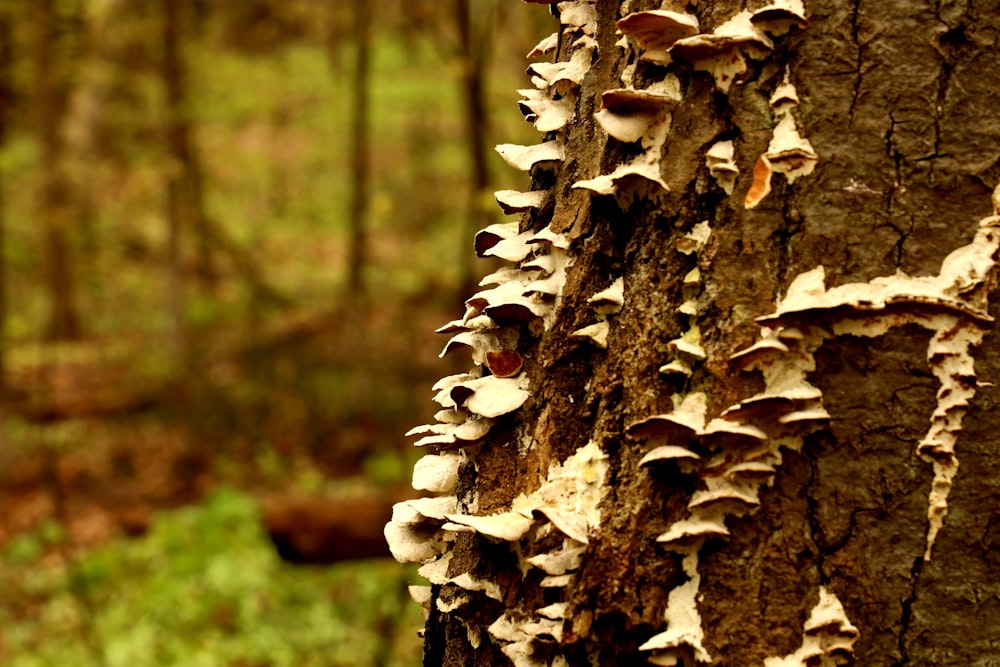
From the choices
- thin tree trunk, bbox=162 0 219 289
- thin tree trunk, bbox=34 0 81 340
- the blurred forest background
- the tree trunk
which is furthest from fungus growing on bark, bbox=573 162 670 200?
thin tree trunk, bbox=162 0 219 289

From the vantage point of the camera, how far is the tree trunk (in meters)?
1.21

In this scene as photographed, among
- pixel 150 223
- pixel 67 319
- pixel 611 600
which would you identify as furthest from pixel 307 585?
pixel 150 223

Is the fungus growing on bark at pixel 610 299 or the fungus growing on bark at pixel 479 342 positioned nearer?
the fungus growing on bark at pixel 610 299

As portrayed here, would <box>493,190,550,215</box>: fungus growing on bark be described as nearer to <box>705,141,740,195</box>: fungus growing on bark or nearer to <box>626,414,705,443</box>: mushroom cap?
<box>705,141,740,195</box>: fungus growing on bark

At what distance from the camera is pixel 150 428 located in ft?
36.8

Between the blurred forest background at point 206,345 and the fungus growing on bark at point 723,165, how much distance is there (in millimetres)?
4238

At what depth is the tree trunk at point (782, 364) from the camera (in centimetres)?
121

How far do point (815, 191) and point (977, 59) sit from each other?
0.85 feet

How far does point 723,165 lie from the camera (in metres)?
1.27

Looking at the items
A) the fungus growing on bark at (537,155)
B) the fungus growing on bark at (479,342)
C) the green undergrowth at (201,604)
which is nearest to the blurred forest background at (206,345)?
the green undergrowth at (201,604)

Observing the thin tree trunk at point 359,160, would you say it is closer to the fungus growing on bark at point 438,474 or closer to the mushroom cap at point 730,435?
the fungus growing on bark at point 438,474

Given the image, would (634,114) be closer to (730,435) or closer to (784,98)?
(784,98)

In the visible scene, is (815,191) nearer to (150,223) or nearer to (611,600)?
(611,600)

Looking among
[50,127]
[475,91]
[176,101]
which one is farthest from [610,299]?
[50,127]
